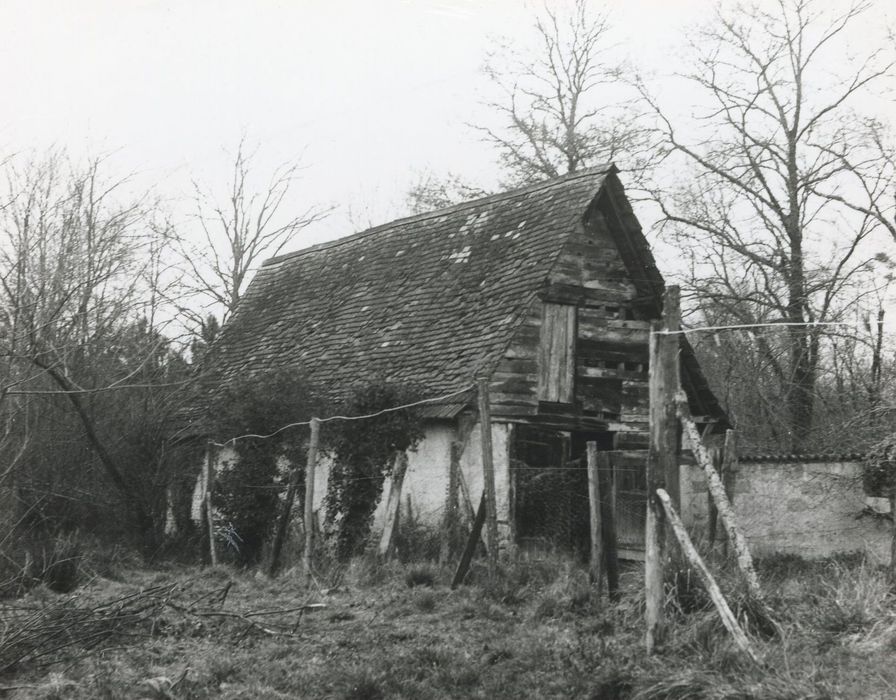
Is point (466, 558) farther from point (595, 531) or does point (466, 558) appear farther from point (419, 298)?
point (419, 298)

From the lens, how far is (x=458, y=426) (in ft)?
47.9

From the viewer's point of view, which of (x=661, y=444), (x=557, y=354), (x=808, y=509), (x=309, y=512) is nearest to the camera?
(x=661, y=444)

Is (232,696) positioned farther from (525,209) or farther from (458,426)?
(525,209)

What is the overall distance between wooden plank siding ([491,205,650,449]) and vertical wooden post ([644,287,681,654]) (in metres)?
6.71

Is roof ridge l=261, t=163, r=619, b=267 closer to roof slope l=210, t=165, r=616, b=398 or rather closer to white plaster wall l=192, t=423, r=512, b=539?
roof slope l=210, t=165, r=616, b=398

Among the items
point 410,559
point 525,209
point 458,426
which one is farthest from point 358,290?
point 410,559

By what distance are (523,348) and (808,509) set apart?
214 inches

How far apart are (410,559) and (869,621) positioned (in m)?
7.64

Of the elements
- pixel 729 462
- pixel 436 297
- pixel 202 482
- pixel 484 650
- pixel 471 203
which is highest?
pixel 471 203

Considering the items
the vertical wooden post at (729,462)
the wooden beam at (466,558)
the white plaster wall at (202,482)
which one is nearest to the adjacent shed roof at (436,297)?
the white plaster wall at (202,482)

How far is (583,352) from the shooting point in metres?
15.7

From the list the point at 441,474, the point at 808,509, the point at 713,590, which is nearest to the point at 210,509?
the point at 441,474

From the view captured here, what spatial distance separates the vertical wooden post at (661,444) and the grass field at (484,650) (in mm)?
248

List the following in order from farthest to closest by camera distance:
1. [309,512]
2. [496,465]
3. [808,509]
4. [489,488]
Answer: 1. [808,509]
2. [496,465]
3. [309,512]
4. [489,488]
